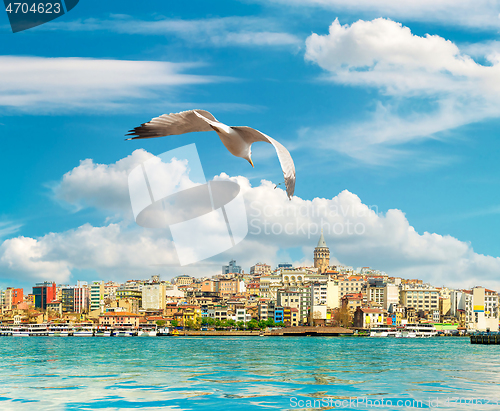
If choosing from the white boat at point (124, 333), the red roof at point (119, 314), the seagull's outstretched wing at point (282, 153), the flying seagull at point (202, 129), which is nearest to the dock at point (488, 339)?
the white boat at point (124, 333)

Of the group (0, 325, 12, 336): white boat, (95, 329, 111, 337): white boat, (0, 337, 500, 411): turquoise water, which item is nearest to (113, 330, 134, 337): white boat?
(95, 329, 111, 337): white boat

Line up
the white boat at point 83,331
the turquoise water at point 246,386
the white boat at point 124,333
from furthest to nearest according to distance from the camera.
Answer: the white boat at point 83,331
the white boat at point 124,333
the turquoise water at point 246,386

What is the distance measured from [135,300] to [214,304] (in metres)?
9.64

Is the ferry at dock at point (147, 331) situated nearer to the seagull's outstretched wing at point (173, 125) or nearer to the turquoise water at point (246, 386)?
the turquoise water at point (246, 386)

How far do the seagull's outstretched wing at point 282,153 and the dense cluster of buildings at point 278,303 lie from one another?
52.6 metres

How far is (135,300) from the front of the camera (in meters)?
68.7

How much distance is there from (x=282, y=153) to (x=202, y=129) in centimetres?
129

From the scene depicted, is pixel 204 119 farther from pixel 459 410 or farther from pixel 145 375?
pixel 145 375

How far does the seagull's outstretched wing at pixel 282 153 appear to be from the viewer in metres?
4.97

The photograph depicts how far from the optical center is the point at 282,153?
5246 millimetres

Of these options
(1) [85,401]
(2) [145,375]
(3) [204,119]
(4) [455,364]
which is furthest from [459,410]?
(4) [455,364]

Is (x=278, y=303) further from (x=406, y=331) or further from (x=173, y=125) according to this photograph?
(x=173, y=125)

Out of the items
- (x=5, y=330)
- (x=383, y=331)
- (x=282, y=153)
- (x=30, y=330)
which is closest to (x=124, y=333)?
(x=30, y=330)

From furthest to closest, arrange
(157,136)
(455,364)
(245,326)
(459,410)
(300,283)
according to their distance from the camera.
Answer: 1. (300,283)
2. (245,326)
3. (455,364)
4. (459,410)
5. (157,136)
